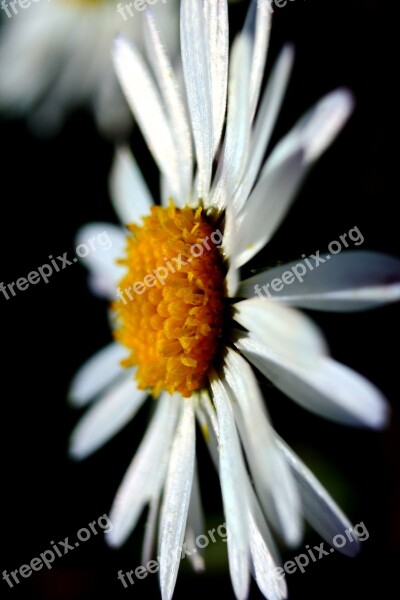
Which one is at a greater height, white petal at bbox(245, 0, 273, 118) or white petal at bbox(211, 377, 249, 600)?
white petal at bbox(245, 0, 273, 118)

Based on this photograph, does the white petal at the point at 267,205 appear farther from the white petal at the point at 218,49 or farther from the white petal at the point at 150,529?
the white petal at the point at 150,529

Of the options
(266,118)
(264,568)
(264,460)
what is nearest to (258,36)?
(266,118)

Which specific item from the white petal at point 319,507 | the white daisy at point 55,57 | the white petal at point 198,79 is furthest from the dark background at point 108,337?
the white petal at point 319,507

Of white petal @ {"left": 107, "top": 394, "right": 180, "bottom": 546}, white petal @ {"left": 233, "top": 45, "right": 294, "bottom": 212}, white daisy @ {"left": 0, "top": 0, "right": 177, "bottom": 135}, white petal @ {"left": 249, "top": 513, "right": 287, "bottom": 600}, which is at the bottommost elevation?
white petal @ {"left": 249, "top": 513, "right": 287, "bottom": 600}

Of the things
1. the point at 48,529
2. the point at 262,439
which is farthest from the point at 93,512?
the point at 262,439

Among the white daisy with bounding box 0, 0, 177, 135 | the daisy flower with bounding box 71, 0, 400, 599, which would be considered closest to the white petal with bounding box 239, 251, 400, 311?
the daisy flower with bounding box 71, 0, 400, 599

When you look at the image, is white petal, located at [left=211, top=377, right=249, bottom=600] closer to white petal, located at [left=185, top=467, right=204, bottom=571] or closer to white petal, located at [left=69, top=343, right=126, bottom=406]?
white petal, located at [left=185, top=467, right=204, bottom=571]

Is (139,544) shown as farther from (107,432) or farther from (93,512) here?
(107,432)
